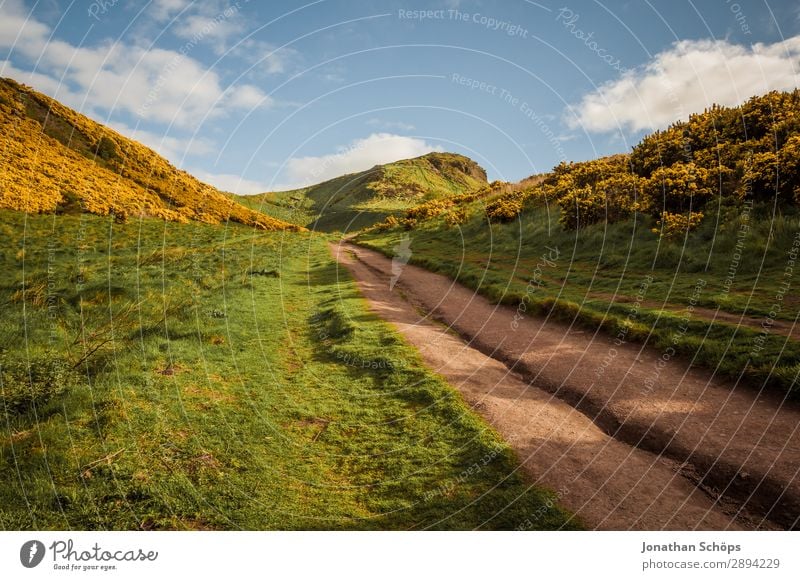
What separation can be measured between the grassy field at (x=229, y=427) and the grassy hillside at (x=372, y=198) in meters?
90.3

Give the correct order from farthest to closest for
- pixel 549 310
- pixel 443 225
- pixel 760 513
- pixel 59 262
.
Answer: pixel 443 225, pixel 59 262, pixel 549 310, pixel 760 513

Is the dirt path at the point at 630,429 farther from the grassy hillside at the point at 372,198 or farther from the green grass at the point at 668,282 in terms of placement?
the grassy hillside at the point at 372,198

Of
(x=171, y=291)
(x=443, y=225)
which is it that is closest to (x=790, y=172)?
(x=171, y=291)

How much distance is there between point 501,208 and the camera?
3797cm

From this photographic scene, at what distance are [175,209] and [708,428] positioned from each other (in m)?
58.9

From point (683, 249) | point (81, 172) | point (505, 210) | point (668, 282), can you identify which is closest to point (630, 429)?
point (668, 282)

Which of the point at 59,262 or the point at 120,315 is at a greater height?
the point at 59,262

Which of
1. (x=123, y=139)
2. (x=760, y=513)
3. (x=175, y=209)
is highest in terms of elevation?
(x=123, y=139)

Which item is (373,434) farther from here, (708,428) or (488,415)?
(708,428)

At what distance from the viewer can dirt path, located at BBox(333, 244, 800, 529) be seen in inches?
194

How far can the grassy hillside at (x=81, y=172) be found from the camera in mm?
37500

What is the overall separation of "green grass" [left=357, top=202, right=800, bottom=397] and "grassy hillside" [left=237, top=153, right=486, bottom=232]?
7861cm

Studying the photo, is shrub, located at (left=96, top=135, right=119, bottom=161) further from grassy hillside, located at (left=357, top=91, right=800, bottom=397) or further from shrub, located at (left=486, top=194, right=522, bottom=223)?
shrub, located at (left=486, top=194, right=522, bottom=223)

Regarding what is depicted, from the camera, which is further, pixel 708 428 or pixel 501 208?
pixel 501 208
